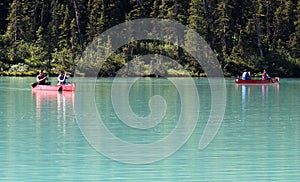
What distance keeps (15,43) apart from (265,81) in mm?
40448

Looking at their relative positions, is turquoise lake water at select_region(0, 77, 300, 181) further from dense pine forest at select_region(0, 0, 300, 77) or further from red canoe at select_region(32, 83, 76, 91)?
dense pine forest at select_region(0, 0, 300, 77)

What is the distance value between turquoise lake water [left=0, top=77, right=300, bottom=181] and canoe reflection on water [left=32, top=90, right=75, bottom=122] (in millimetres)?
52

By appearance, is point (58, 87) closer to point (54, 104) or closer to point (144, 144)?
point (54, 104)

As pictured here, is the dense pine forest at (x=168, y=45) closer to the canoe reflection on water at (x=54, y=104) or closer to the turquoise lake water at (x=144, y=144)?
the canoe reflection on water at (x=54, y=104)

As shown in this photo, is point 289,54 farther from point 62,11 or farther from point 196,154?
point 196,154

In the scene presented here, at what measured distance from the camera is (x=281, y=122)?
1280 inches

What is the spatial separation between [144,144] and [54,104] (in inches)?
742

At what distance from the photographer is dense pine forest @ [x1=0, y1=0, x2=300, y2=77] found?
331 feet

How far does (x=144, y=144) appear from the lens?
988 inches

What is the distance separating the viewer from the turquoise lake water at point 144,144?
19.8 m

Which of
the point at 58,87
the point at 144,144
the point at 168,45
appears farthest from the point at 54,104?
the point at 168,45

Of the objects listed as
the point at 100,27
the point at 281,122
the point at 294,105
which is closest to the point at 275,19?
the point at 100,27

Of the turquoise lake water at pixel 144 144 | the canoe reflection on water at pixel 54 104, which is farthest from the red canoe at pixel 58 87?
the turquoise lake water at pixel 144 144

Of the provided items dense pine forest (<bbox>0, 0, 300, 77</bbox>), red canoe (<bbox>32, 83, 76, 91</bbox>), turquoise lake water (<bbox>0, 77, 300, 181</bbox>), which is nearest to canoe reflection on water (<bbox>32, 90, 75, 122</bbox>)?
turquoise lake water (<bbox>0, 77, 300, 181</bbox>)
